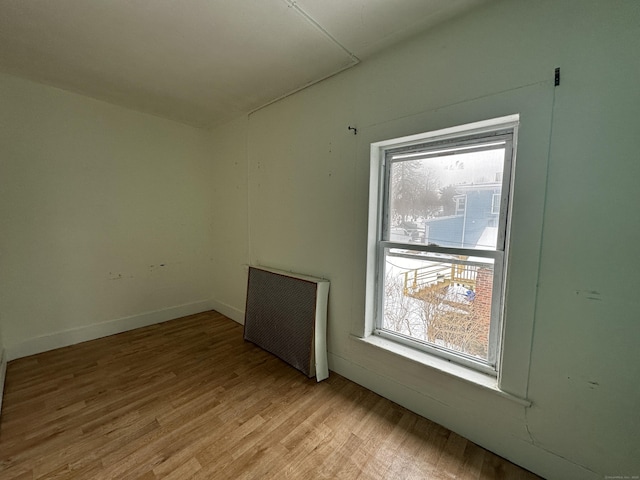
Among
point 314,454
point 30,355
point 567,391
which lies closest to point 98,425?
point 314,454

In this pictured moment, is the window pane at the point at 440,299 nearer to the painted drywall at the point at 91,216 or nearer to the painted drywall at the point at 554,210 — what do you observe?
the painted drywall at the point at 554,210

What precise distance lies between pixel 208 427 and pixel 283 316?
102 cm

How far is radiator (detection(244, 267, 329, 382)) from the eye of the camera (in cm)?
218

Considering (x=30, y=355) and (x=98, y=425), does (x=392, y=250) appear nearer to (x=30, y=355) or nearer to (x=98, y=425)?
(x=98, y=425)

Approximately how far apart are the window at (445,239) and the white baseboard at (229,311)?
1.95 m

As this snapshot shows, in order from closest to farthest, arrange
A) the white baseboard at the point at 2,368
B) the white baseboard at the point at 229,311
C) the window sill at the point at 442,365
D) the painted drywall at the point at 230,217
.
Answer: the window sill at the point at 442,365 < the white baseboard at the point at 2,368 < the painted drywall at the point at 230,217 < the white baseboard at the point at 229,311

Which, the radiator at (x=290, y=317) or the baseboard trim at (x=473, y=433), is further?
the radiator at (x=290, y=317)

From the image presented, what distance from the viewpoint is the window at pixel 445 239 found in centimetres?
154

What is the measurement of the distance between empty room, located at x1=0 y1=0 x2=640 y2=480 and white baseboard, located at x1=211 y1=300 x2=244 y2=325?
23 cm

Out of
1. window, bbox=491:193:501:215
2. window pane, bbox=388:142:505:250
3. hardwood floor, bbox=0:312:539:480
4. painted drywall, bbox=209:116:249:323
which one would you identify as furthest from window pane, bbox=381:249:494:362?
painted drywall, bbox=209:116:249:323

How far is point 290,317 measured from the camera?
2383 millimetres

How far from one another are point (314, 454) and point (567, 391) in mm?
1404

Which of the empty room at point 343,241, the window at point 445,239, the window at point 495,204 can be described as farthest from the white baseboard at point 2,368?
the window at point 495,204

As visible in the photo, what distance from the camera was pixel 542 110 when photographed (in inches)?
49.8
